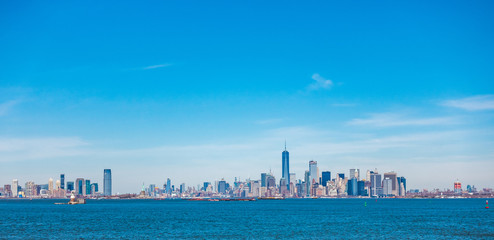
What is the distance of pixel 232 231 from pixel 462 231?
42.7 meters

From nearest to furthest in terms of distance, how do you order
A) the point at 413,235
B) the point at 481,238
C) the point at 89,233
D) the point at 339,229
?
the point at 481,238
the point at 413,235
the point at 89,233
the point at 339,229

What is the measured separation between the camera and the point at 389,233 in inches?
3469

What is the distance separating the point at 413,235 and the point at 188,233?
1545 inches

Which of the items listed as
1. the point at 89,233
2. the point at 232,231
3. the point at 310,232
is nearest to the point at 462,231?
the point at 310,232

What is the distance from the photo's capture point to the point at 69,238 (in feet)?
263

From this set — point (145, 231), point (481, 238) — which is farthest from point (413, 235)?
point (145, 231)

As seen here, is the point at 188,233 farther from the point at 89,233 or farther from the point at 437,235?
the point at 437,235

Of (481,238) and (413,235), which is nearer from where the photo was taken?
(481,238)

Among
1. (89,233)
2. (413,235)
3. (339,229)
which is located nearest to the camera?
(413,235)

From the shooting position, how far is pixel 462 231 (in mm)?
91688

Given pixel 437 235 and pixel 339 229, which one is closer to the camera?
pixel 437 235

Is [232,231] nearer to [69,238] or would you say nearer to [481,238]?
[69,238]

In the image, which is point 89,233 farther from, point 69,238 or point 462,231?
point 462,231

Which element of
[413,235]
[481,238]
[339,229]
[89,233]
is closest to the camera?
[481,238]
